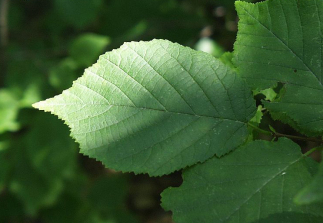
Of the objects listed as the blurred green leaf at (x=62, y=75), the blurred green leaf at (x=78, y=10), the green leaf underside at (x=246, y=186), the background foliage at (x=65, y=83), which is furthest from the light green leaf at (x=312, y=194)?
the blurred green leaf at (x=78, y=10)

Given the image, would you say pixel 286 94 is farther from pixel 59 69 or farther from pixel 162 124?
pixel 59 69

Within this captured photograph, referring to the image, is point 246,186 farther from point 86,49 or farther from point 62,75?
point 86,49

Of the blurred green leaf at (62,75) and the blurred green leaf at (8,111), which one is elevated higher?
the blurred green leaf at (62,75)

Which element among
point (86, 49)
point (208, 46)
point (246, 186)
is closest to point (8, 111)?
point (86, 49)

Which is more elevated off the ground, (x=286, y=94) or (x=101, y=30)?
(x=101, y=30)

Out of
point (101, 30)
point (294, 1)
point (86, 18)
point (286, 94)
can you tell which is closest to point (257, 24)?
point (294, 1)

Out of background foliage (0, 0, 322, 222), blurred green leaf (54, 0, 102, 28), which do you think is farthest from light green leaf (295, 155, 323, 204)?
blurred green leaf (54, 0, 102, 28)

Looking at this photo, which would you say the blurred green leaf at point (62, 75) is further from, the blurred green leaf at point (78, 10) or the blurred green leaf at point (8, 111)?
the blurred green leaf at point (78, 10)
